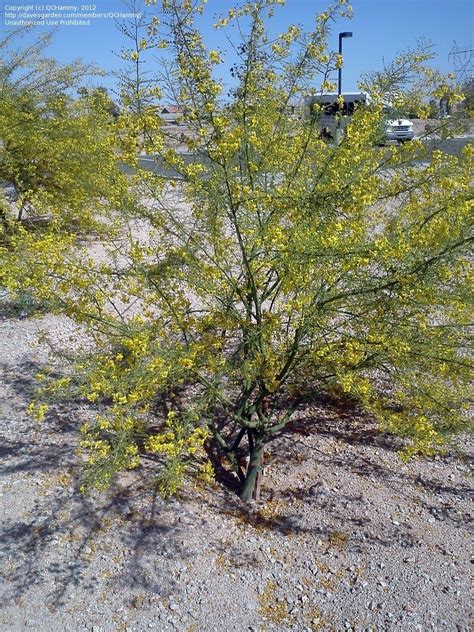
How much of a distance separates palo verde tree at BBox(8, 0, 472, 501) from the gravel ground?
51 cm

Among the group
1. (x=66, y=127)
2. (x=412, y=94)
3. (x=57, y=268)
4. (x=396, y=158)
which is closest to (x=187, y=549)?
(x=57, y=268)

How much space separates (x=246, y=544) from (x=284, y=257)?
1.75m

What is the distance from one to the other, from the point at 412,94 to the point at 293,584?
3.00 meters

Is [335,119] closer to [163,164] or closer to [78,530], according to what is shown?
[163,164]

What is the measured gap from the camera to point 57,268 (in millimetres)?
3021

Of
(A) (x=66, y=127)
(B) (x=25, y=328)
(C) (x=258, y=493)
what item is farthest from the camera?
(A) (x=66, y=127)

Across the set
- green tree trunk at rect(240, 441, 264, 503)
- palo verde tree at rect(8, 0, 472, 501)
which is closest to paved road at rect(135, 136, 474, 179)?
palo verde tree at rect(8, 0, 472, 501)

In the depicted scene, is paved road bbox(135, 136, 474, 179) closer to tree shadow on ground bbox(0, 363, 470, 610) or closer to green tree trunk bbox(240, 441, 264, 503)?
green tree trunk bbox(240, 441, 264, 503)

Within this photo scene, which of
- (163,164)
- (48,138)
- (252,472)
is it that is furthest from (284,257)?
(48,138)

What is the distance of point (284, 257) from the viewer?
8.96 feet

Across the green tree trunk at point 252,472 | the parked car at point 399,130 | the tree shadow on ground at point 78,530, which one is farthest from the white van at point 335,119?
the tree shadow on ground at point 78,530

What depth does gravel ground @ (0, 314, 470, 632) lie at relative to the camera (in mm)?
2834

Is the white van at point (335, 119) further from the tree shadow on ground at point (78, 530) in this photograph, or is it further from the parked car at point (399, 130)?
the tree shadow on ground at point (78, 530)

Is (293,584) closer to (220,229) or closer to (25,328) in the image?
(220,229)
